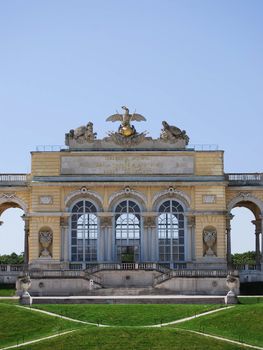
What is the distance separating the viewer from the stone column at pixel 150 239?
243 ft

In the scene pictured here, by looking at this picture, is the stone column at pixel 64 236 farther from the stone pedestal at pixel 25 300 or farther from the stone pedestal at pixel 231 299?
the stone pedestal at pixel 231 299

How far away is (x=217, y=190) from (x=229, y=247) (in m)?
4.99

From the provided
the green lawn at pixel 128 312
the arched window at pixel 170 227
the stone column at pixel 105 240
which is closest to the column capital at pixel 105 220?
the stone column at pixel 105 240

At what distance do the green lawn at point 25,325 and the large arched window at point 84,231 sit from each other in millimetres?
20482

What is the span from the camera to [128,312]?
53719mm

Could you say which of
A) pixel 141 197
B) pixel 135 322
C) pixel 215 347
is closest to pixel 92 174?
pixel 141 197

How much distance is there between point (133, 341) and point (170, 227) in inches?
1093

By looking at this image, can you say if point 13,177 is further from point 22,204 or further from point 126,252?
point 126,252

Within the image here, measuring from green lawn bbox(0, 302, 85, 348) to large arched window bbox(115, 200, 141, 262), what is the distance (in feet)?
70.2

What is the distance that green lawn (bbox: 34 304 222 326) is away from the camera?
171ft

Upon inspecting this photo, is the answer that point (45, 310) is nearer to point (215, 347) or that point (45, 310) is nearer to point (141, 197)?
point (215, 347)

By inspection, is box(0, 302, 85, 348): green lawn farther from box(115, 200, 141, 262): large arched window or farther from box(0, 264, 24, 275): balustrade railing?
box(115, 200, 141, 262): large arched window

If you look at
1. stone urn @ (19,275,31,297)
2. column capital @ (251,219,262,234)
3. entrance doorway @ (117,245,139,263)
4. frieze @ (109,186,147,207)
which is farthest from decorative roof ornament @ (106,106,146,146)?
stone urn @ (19,275,31,297)

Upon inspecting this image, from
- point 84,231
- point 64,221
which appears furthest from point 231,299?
point 64,221
